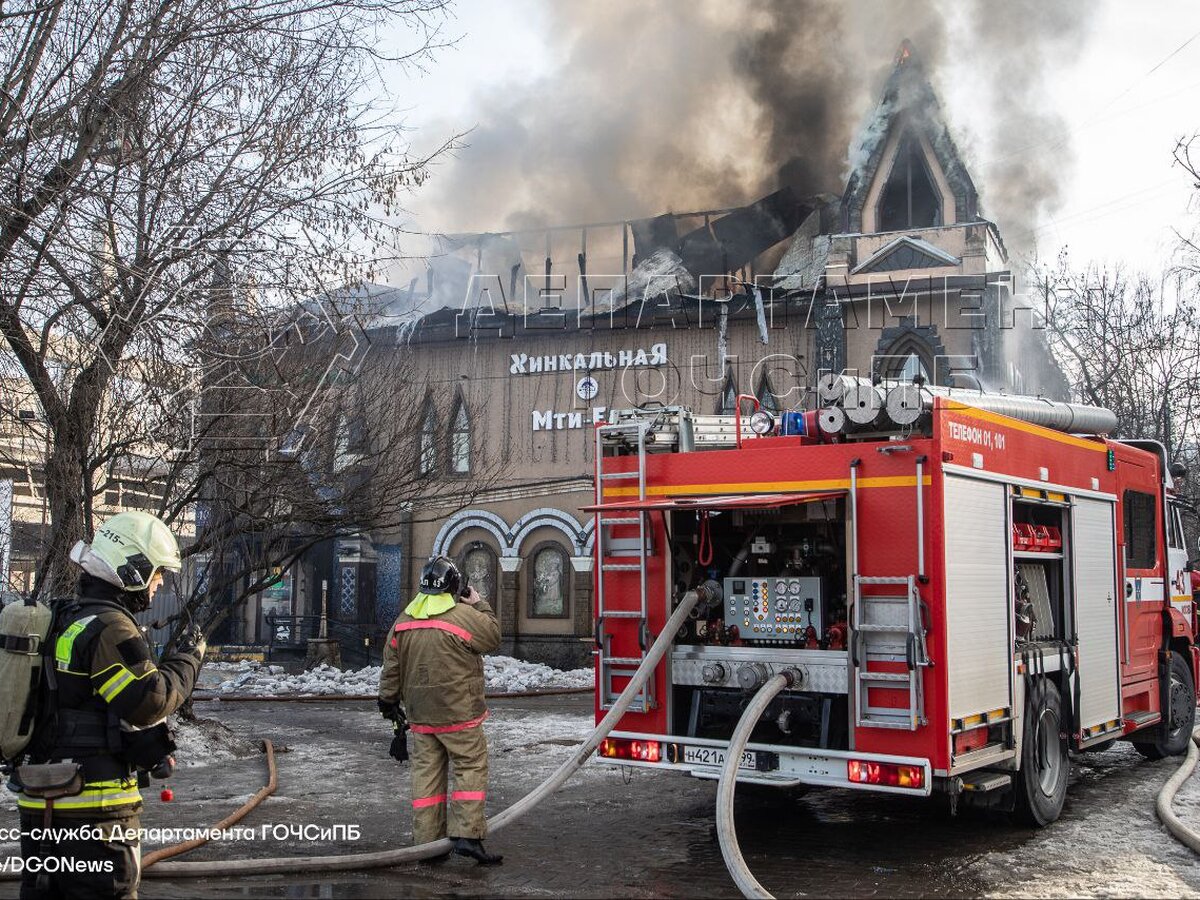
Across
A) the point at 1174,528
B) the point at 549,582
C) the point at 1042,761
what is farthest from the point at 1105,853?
the point at 549,582

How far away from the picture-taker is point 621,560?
828cm

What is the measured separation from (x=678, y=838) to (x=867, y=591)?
2330mm

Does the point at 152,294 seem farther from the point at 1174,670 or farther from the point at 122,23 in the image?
the point at 1174,670

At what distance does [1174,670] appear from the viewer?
37.4 ft

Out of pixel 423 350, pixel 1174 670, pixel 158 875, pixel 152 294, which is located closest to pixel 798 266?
pixel 423 350

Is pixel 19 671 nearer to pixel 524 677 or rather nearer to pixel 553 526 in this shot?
pixel 524 677

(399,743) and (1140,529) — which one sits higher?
(1140,529)

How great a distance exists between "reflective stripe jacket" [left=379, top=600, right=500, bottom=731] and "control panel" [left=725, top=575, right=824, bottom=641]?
5.94 feet

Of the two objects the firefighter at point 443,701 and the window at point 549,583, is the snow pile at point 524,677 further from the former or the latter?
the firefighter at point 443,701

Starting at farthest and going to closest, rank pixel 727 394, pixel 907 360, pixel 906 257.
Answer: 1. pixel 727 394
2. pixel 906 257
3. pixel 907 360

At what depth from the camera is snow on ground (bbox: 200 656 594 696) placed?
68.1 ft

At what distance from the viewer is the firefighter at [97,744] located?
418 centimetres

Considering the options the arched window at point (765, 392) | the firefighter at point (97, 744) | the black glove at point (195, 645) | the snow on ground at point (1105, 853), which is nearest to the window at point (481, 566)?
the arched window at point (765, 392)

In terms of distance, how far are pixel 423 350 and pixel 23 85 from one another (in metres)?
21.3
